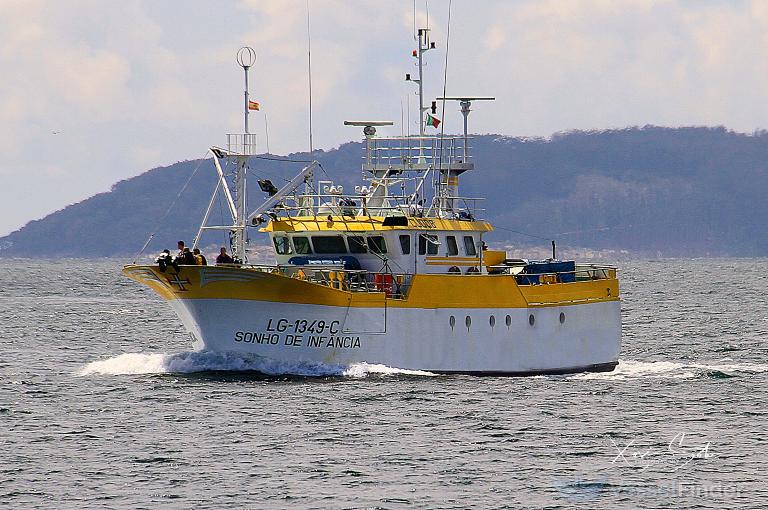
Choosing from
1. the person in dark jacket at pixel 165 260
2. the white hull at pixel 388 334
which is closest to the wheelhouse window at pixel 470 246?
the white hull at pixel 388 334

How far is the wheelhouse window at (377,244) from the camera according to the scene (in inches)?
1706

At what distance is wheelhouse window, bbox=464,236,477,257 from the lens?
4566 cm

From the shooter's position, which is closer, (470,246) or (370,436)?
(370,436)

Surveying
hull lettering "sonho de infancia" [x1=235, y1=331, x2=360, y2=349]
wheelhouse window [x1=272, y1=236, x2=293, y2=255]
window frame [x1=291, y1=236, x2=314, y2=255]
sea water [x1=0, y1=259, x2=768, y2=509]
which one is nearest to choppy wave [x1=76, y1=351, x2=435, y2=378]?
sea water [x1=0, y1=259, x2=768, y2=509]

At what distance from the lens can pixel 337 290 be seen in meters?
40.0

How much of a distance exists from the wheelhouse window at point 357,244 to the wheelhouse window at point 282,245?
2.13 metres

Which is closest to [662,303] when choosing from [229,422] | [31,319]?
[31,319]

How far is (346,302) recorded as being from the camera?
40188mm

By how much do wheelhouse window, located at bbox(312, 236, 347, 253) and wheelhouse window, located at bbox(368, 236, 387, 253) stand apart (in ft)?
2.67

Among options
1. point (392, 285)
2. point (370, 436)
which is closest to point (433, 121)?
point (392, 285)

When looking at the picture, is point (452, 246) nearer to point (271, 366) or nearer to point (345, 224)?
point (345, 224)

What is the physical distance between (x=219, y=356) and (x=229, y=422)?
5.66 m

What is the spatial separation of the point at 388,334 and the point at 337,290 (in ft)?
7.14

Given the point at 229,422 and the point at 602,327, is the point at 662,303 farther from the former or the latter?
the point at 229,422
